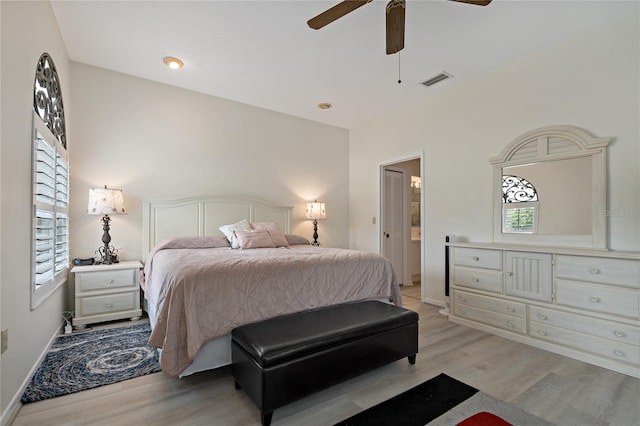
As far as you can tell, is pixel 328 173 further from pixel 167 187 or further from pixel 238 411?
pixel 238 411

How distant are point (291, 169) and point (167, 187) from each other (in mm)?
1843

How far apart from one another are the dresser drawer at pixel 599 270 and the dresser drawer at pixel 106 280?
4093 mm

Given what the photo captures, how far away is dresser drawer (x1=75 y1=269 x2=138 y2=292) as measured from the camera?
119 inches

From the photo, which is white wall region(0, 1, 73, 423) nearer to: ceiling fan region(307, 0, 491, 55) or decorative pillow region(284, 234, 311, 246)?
ceiling fan region(307, 0, 491, 55)

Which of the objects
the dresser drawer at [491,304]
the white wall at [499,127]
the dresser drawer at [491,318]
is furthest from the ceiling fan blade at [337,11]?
the dresser drawer at [491,318]

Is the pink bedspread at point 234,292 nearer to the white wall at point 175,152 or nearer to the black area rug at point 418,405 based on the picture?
the black area rug at point 418,405

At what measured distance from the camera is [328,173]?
211 inches

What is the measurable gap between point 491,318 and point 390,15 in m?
2.87

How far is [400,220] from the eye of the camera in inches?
215

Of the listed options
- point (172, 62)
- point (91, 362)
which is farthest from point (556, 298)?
point (172, 62)

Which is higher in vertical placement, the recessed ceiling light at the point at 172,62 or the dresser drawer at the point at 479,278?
the recessed ceiling light at the point at 172,62

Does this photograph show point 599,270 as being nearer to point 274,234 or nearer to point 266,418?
point 266,418

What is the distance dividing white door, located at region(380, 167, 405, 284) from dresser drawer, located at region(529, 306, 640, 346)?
98.9 inches

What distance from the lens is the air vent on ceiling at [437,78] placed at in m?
3.55
